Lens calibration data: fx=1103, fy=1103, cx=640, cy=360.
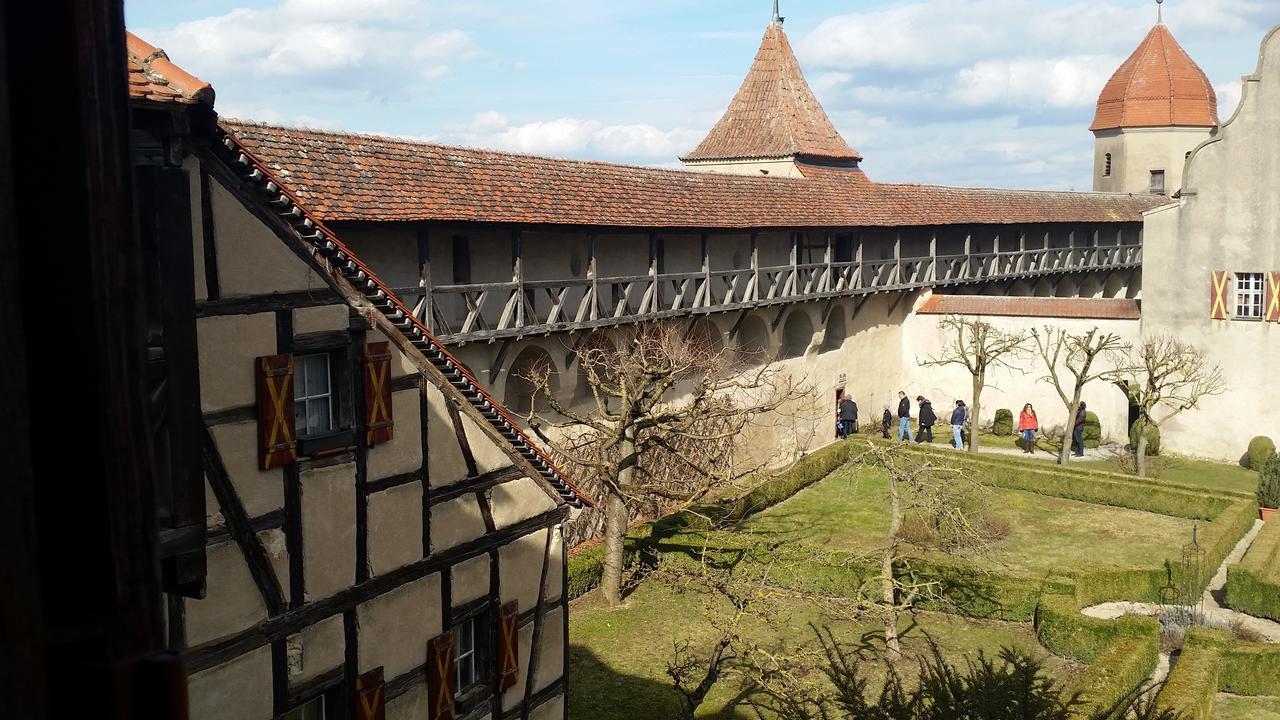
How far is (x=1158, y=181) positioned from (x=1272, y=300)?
81.2ft

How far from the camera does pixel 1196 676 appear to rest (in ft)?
46.5

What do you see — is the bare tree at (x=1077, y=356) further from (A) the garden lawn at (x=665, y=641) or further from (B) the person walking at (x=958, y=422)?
(A) the garden lawn at (x=665, y=641)

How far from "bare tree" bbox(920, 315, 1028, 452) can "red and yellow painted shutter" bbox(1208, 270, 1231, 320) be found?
16.2 feet

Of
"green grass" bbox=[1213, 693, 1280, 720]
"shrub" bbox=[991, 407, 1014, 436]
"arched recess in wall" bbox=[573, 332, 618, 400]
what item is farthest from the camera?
"shrub" bbox=[991, 407, 1014, 436]

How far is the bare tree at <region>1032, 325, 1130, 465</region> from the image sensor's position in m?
29.8

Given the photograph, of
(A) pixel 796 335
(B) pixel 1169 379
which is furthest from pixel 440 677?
(B) pixel 1169 379

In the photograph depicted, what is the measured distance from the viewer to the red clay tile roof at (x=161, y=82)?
7.05 meters

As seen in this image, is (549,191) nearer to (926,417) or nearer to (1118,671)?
(1118,671)

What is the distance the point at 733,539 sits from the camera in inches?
750

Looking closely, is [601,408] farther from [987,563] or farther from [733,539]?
[987,563]

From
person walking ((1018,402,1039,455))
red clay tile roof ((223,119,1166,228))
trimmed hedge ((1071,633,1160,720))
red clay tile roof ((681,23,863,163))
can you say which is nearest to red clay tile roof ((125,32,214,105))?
red clay tile roof ((223,119,1166,228))

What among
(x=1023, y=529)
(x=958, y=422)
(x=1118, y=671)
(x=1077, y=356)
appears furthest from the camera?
(x=1077, y=356)

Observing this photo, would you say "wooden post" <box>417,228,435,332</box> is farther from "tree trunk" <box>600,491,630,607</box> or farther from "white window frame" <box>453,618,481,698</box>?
"white window frame" <box>453,618,481,698</box>

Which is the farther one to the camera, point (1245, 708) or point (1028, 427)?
point (1028, 427)
